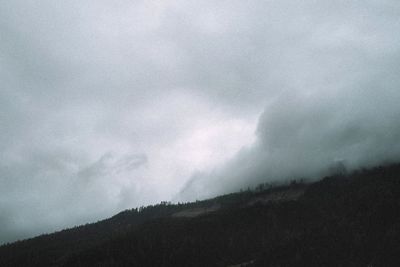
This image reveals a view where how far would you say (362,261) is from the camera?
186m

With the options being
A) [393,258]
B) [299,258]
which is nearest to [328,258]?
[299,258]

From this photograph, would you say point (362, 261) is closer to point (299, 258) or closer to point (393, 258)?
point (393, 258)

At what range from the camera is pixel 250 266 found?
199750 millimetres

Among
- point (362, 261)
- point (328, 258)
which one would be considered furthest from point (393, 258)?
point (328, 258)

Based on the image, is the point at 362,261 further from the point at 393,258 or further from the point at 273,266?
the point at 273,266

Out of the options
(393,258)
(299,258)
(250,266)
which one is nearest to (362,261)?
(393,258)

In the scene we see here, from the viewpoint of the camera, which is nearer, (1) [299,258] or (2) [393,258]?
(2) [393,258]

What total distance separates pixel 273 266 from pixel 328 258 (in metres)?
24.1

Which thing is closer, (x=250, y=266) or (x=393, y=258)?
(x=393, y=258)

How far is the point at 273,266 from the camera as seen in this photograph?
19675cm

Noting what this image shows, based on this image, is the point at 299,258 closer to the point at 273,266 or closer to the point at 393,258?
the point at 273,266

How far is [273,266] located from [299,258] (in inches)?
488

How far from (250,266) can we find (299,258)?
870 inches

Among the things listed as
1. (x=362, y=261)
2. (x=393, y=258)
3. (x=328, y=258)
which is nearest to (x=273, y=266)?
(x=328, y=258)
